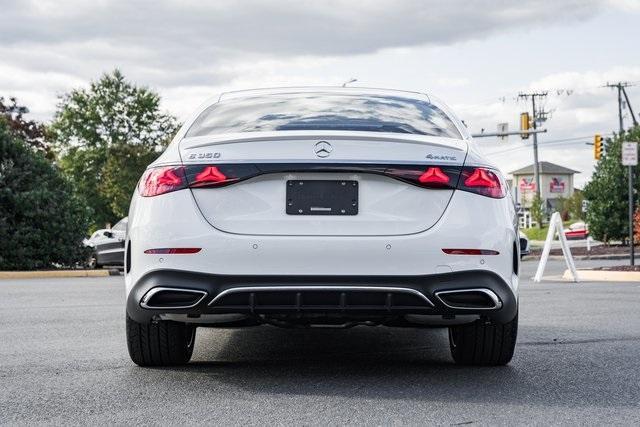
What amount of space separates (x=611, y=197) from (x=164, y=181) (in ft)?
118

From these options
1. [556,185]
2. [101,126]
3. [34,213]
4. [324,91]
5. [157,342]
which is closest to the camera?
[157,342]

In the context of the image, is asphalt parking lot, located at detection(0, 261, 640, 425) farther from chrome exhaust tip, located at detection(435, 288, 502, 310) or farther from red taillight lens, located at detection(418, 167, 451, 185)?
red taillight lens, located at detection(418, 167, 451, 185)

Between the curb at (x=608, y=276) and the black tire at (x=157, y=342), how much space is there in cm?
1389

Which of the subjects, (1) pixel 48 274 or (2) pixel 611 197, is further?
(2) pixel 611 197

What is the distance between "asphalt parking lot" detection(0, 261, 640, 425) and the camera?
4770 millimetres

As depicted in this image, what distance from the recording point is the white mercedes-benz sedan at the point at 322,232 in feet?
17.1

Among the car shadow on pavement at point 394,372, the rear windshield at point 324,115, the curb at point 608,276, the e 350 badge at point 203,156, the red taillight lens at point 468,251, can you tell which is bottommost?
the curb at point 608,276

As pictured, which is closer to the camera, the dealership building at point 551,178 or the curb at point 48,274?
the curb at point 48,274

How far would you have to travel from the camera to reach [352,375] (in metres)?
5.90

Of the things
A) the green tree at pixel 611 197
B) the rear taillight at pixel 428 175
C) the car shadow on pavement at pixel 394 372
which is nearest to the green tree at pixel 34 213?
the car shadow on pavement at pixel 394 372

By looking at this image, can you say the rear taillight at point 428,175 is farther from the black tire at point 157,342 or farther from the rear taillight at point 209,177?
the black tire at point 157,342

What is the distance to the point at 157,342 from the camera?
6.01m

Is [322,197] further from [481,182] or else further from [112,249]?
[112,249]

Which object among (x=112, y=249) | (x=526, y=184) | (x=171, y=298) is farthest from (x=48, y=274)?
(x=526, y=184)
